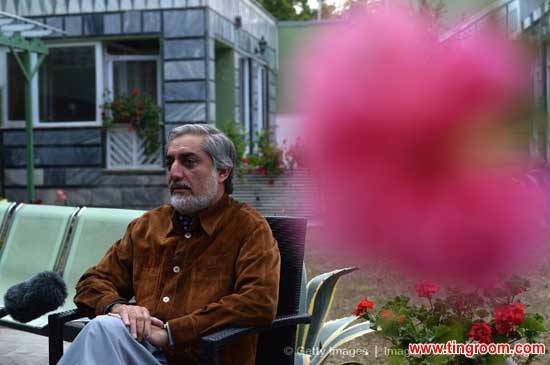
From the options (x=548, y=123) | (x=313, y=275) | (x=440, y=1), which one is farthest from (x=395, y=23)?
(x=313, y=275)

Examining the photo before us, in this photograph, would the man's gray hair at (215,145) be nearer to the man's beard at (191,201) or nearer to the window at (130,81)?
the man's beard at (191,201)

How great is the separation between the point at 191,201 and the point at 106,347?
1.93 feet

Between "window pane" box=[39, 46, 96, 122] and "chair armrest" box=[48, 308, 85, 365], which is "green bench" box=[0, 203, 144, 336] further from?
"window pane" box=[39, 46, 96, 122]

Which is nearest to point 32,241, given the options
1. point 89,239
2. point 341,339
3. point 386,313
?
point 89,239

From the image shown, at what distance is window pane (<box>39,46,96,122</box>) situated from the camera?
12594 mm

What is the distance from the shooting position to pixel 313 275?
11.5ft

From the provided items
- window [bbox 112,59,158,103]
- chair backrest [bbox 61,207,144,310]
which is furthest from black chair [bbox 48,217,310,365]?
window [bbox 112,59,158,103]

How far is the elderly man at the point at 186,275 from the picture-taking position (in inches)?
109

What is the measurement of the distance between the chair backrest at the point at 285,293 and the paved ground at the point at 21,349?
1.90 meters

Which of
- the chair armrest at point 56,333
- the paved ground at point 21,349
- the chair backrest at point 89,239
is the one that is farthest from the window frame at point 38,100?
the chair armrest at point 56,333

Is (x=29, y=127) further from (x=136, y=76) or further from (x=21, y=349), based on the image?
(x=21, y=349)

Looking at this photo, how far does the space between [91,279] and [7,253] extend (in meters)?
2.09

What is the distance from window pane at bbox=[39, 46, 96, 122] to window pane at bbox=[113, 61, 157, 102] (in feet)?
1.24

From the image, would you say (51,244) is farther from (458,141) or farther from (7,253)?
(458,141)
